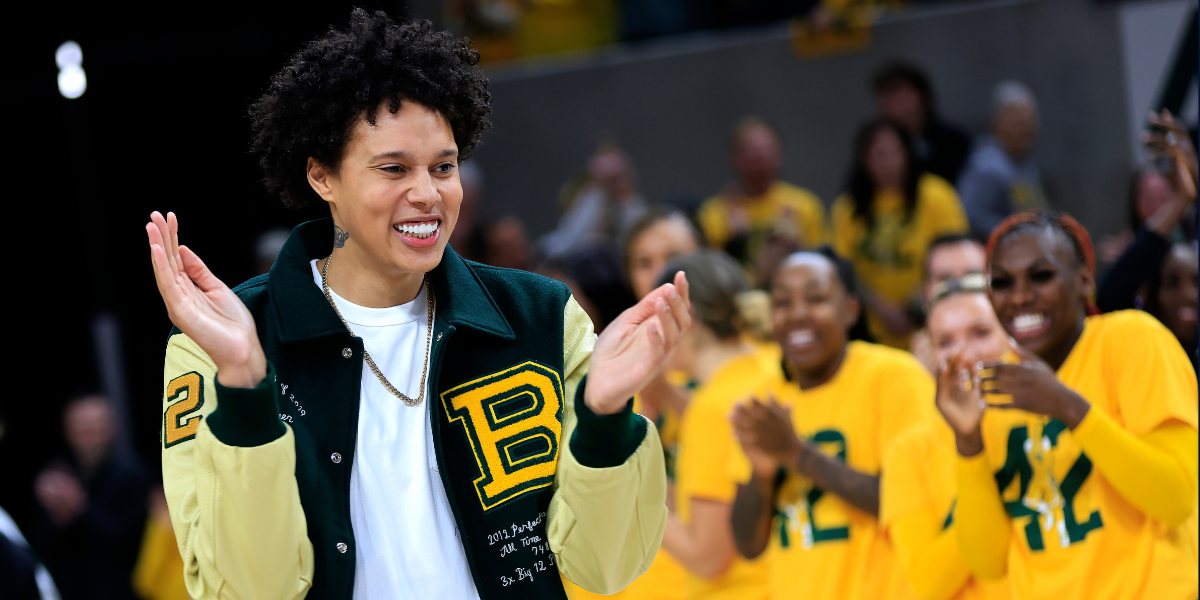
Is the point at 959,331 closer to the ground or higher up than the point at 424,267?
closer to the ground

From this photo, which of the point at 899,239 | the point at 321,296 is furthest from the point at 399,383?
the point at 899,239

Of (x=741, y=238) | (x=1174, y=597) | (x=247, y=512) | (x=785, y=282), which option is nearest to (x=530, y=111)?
(x=741, y=238)

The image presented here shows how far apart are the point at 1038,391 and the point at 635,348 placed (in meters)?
1.32

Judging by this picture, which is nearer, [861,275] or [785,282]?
[785,282]

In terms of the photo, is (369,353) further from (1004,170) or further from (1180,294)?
(1004,170)

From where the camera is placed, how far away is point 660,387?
4.34 meters

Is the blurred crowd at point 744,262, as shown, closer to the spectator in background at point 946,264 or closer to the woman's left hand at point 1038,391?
the spectator in background at point 946,264

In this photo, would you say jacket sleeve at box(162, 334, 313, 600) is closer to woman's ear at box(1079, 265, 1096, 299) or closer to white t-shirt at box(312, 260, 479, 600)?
white t-shirt at box(312, 260, 479, 600)

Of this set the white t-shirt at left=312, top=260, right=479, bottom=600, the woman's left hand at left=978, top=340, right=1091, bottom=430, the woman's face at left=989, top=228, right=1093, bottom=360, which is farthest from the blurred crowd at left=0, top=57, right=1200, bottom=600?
the white t-shirt at left=312, top=260, right=479, bottom=600

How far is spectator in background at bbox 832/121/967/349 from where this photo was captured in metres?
5.98

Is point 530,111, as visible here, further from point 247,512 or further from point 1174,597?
point 247,512

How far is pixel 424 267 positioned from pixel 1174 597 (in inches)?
75.8

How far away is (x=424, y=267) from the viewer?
223 centimetres

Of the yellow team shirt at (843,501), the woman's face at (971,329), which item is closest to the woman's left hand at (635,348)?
the yellow team shirt at (843,501)
